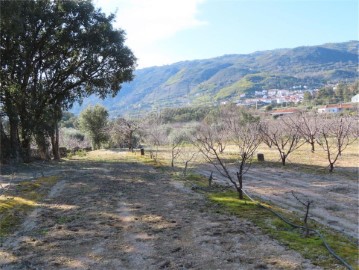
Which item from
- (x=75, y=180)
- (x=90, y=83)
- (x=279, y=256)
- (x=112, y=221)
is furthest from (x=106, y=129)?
(x=279, y=256)

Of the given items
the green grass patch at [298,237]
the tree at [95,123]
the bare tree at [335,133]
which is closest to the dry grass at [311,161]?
the bare tree at [335,133]

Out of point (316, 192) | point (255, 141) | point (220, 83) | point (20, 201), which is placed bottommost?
point (316, 192)

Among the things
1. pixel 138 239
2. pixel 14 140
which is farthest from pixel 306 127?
pixel 138 239

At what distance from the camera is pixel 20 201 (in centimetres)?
937

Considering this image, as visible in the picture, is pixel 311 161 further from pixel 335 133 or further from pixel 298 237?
pixel 298 237

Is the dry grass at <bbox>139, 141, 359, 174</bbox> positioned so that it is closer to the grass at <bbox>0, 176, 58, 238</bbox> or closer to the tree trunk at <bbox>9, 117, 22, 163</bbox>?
the tree trunk at <bbox>9, 117, 22, 163</bbox>

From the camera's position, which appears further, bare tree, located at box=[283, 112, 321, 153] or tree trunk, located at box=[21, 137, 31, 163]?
bare tree, located at box=[283, 112, 321, 153]

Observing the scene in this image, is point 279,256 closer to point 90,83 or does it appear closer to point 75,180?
point 75,180

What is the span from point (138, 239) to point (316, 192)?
782 cm

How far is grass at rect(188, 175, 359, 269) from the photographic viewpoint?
5008mm

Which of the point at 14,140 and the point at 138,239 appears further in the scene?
the point at 14,140

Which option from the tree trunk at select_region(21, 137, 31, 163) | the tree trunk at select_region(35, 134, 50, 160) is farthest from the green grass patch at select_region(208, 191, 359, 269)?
the tree trunk at select_region(35, 134, 50, 160)

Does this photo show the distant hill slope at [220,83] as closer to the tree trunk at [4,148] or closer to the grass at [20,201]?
the tree trunk at [4,148]

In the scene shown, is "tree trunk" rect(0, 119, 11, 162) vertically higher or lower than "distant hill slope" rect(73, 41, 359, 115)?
lower
